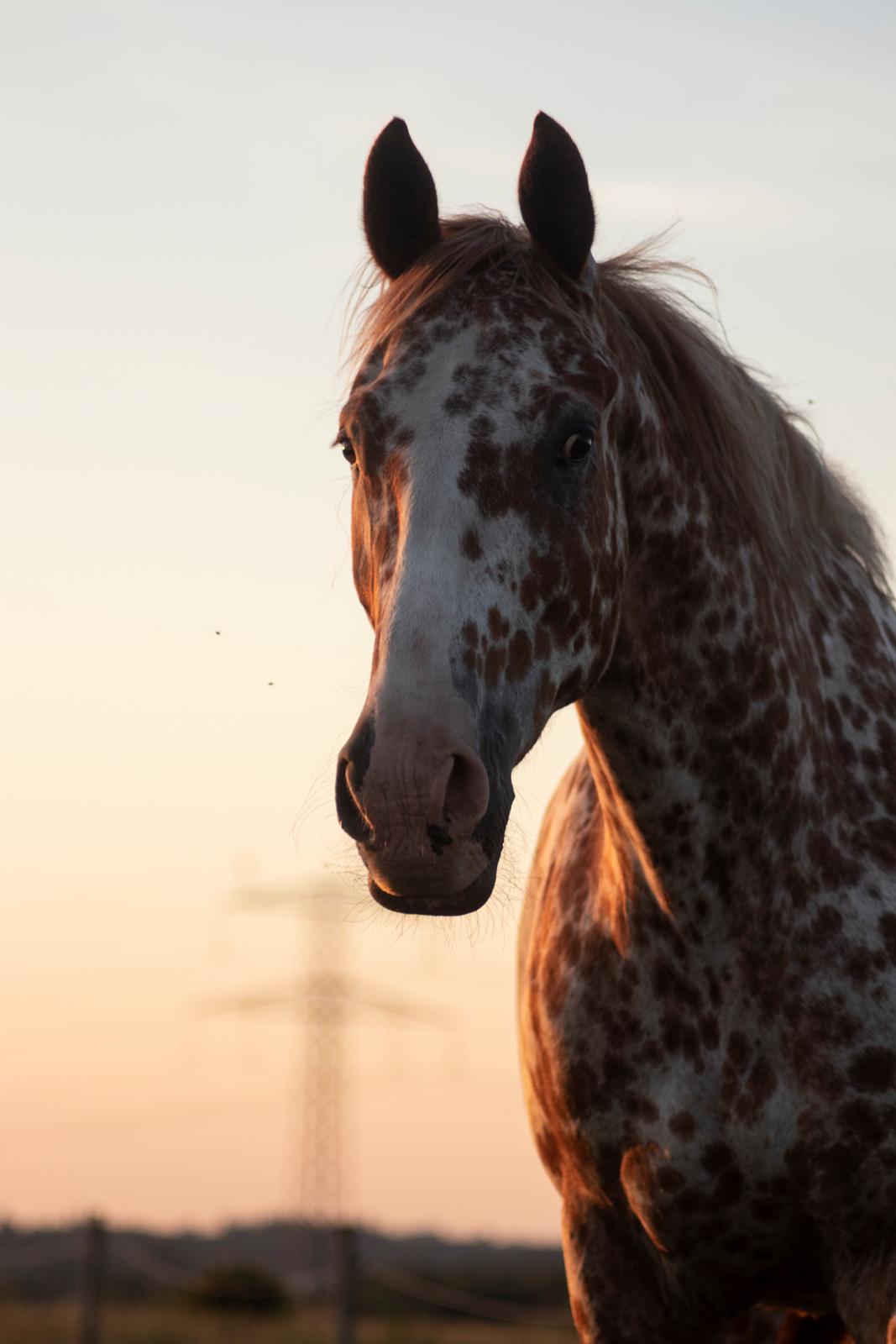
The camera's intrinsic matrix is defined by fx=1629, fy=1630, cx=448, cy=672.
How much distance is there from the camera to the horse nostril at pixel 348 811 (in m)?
2.77

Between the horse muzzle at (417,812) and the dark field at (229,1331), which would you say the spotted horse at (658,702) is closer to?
the horse muzzle at (417,812)

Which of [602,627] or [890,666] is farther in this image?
[890,666]

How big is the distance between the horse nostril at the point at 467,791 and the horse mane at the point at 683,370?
0.98 metres

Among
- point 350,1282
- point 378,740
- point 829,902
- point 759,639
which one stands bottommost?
point 350,1282

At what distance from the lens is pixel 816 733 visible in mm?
3559

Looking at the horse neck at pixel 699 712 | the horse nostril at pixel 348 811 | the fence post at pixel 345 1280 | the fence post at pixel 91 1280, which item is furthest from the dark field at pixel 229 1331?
the horse nostril at pixel 348 811

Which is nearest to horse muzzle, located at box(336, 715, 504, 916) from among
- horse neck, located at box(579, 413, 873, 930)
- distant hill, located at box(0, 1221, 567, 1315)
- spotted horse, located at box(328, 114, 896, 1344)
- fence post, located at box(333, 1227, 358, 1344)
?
spotted horse, located at box(328, 114, 896, 1344)

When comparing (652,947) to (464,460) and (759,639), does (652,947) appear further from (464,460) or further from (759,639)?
(464,460)

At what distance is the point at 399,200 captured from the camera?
3.57 meters

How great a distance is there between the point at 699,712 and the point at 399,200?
1296 millimetres

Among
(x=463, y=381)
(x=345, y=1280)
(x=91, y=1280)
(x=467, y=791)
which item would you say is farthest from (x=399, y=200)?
(x=91, y=1280)

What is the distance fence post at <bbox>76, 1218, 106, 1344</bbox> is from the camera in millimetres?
11711

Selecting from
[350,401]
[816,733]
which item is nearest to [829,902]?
[816,733]

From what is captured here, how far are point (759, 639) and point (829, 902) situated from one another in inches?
22.6
